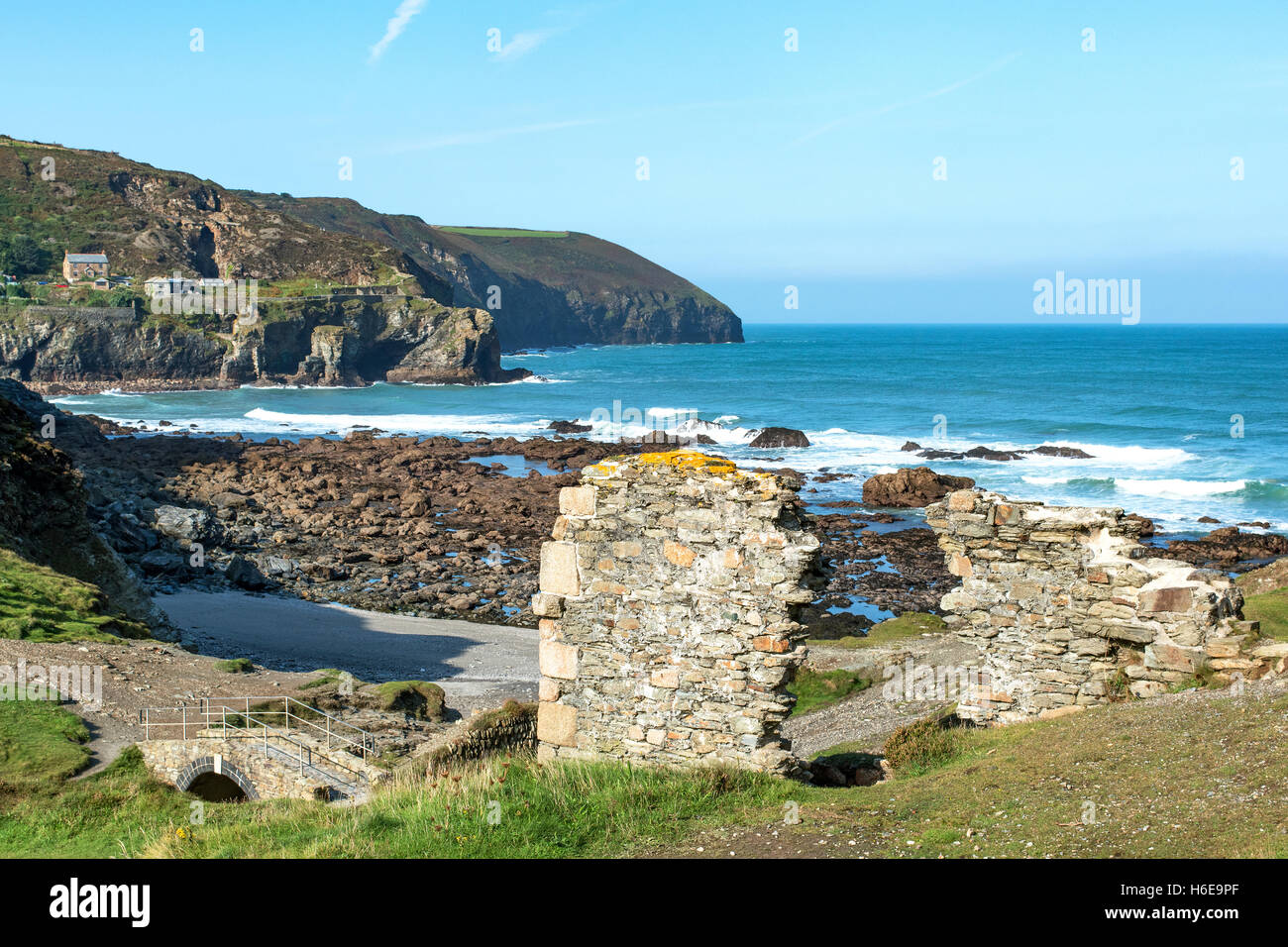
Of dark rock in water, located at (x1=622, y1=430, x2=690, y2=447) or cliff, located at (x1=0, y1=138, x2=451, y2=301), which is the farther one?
cliff, located at (x1=0, y1=138, x2=451, y2=301)

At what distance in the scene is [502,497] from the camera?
1799 inches

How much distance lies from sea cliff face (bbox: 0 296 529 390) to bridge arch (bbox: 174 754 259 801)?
85.1 metres

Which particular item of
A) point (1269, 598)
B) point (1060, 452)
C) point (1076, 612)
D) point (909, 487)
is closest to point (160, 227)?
point (909, 487)

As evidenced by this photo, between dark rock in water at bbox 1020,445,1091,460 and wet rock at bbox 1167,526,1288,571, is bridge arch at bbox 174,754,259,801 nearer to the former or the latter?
wet rock at bbox 1167,526,1288,571

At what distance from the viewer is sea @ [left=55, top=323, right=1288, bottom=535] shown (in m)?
47.9

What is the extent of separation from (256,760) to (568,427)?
2274 inches

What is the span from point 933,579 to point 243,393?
7520 centimetres

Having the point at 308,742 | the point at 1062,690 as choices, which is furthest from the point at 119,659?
the point at 1062,690

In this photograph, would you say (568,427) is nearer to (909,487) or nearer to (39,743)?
(909,487)

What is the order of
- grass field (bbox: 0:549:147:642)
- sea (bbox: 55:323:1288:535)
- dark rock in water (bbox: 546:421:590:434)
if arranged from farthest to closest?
1. dark rock in water (bbox: 546:421:590:434)
2. sea (bbox: 55:323:1288:535)
3. grass field (bbox: 0:549:147:642)

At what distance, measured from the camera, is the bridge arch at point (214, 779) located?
14.3 m

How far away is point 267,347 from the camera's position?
97.9 meters

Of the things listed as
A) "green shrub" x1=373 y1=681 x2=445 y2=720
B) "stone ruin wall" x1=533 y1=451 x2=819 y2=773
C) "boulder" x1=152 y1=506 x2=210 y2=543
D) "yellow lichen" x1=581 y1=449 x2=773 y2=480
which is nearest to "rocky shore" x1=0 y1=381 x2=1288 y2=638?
"boulder" x1=152 y1=506 x2=210 y2=543
